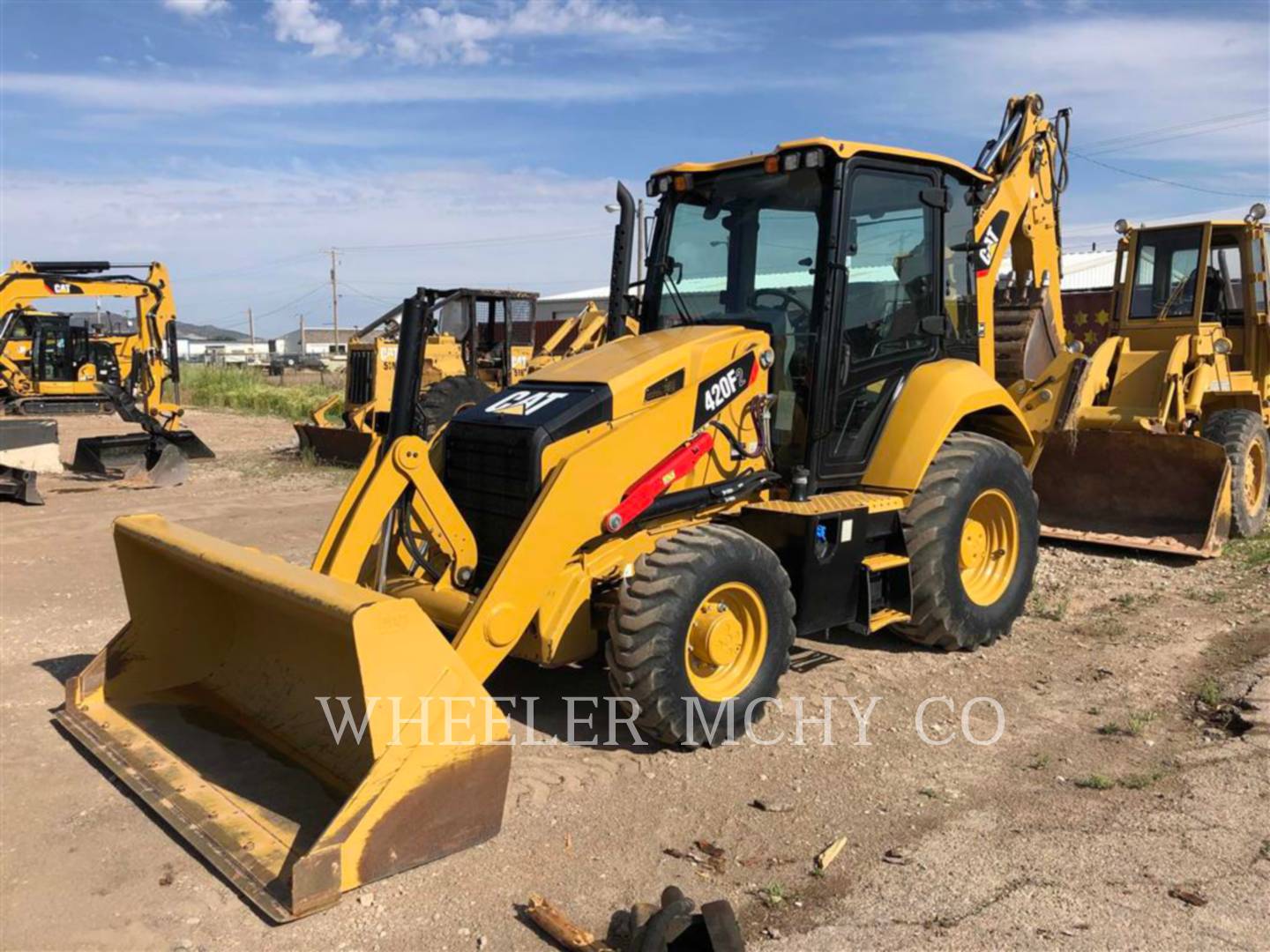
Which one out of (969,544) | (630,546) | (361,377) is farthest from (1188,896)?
(361,377)

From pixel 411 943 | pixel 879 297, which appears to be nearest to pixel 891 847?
pixel 411 943

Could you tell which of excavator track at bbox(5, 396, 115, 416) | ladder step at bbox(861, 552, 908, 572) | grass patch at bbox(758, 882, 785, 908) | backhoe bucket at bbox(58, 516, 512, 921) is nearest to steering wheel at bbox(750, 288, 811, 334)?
ladder step at bbox(861, 552, 908, 572)

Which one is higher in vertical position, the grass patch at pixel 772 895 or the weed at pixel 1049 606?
the weed at pixel 1049 606

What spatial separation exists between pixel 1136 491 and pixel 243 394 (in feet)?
85.0

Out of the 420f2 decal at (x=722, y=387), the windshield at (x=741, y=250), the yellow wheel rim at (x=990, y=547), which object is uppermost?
the windshield at (x=741, y=250)

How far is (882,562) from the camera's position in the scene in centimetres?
533

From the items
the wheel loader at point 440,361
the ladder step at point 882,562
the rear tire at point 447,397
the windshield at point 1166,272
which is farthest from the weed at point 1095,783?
the wheel loader at point 440,361

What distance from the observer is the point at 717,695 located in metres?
4.57

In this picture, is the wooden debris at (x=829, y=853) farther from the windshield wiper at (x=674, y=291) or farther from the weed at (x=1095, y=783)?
the windshield wiper at (x=674, y=291)

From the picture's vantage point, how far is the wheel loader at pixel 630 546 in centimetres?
361

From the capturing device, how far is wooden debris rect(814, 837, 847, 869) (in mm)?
3637

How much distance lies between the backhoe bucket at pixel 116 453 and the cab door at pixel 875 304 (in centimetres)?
1084

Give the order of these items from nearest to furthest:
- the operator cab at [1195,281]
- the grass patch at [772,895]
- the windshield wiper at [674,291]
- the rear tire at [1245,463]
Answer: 1. the grass patch at [772,895]
2. the windshield wiper at [674,291]
3. the rear tire at [1245,463]
4. the operator cab at [1195,281]

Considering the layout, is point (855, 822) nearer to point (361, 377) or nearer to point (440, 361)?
point (440, 361)
